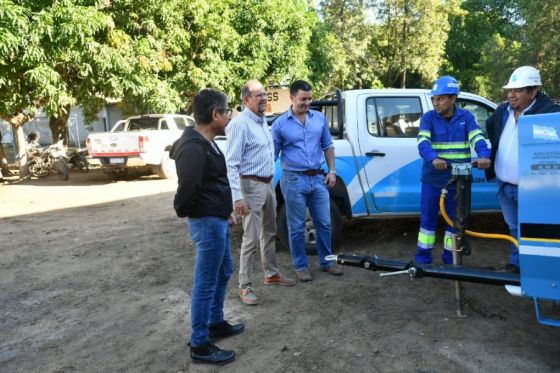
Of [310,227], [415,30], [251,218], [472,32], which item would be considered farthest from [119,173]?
[472,32]

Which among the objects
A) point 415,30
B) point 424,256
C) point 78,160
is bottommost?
point 424,256

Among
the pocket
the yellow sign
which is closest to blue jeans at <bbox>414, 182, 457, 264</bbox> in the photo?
the pocket

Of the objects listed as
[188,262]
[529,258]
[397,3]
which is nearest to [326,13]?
[397,3]

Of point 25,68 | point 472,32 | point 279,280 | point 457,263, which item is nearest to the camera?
point 457,263

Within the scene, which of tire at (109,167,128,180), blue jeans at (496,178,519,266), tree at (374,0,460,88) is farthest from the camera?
tree at (374,0,460,88)

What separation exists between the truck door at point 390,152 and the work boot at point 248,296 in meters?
1.74

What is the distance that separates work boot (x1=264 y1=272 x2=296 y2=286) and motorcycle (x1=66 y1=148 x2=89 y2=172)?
1332 cm

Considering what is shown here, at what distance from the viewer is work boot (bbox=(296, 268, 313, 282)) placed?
4699mm

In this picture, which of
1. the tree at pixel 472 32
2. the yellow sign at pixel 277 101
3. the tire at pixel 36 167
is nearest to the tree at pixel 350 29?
the tree at pixel 472 32

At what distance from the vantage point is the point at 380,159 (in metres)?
5.27

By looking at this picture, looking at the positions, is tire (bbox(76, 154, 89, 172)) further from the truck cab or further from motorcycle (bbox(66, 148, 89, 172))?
the truck cab

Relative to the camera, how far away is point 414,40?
3253 cm

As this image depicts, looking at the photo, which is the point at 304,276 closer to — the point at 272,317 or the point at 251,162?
the point at 272,317

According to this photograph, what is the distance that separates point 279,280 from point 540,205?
2.56 meters
